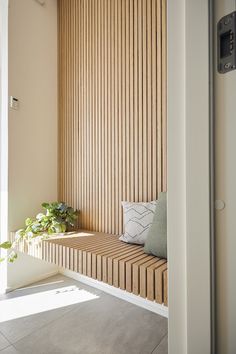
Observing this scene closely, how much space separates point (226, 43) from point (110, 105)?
2191 mm

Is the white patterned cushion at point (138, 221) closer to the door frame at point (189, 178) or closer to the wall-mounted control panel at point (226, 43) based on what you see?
the door frame at point (189, 178)

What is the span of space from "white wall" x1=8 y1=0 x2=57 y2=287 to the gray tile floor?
616mm

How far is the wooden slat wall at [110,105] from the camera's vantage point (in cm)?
237

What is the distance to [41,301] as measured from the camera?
247 cm

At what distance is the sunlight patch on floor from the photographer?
225cm

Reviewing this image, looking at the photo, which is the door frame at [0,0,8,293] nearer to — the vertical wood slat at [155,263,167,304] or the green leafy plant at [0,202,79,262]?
the green leafy plant at [0,202,79,262]

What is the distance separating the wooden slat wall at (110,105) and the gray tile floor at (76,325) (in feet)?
2.75

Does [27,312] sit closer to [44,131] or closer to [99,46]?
[44,131]

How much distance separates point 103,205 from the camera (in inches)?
111

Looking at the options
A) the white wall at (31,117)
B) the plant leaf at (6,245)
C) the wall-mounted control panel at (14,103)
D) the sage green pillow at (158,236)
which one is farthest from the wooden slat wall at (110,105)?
the plant leaf at (6,245)

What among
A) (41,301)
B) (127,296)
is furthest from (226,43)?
(41,301)

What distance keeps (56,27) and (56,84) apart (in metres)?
0.85

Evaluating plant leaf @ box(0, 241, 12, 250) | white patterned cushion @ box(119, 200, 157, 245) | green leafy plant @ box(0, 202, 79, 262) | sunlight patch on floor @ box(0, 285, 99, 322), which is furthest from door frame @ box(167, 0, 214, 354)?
plant leaf @ box(0, 241, 12, 250)

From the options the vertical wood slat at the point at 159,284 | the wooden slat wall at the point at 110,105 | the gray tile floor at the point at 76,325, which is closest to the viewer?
the vertical wood slat at the point at 159,284
